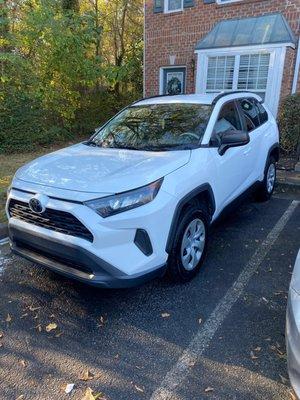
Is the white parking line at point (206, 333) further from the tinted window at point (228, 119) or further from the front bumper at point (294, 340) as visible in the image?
the tinted window at point (228, 119)

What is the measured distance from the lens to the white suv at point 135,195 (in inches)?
103

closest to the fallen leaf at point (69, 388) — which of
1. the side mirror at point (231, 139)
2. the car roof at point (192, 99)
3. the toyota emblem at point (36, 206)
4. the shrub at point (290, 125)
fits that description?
the toyota emblem at point (36, 206)

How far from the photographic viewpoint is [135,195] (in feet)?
8.79

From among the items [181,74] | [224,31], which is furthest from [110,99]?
[224,31]

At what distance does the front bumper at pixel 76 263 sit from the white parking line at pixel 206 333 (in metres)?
0.59

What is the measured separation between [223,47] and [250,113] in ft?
18.8

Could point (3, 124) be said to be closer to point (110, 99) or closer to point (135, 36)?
point (110, 99)

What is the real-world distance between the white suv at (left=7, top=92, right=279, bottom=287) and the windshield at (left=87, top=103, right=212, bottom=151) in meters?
0.01

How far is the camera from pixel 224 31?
387 inches

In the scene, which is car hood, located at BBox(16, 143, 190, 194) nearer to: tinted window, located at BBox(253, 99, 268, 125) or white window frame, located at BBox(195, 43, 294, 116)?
tinted window, located at BBox(253, 99, 268, 125)

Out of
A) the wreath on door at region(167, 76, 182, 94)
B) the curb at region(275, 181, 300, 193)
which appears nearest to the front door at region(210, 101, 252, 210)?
the curb at region(275, 181, 300, 193)

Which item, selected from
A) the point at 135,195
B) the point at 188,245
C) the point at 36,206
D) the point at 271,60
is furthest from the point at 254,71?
the point at 36,206

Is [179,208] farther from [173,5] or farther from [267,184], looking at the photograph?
[173,5]

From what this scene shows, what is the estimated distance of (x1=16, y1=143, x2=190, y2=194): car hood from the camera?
272 cm
